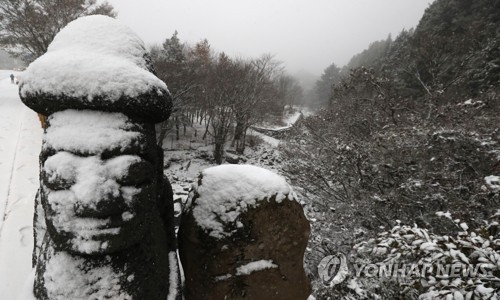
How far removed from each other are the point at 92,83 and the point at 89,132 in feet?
1.18

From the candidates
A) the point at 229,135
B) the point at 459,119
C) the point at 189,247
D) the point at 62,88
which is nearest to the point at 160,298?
the point at 189,247

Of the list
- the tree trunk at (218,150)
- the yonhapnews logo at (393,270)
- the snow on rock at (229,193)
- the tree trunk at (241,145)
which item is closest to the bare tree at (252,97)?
the tree trunk at (241,145)

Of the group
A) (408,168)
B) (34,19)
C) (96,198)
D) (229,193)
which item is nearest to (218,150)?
(34,19)

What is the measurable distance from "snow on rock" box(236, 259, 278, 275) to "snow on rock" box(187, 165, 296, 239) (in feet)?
1.41

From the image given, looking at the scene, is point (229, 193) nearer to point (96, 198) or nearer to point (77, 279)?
point (96, 198)

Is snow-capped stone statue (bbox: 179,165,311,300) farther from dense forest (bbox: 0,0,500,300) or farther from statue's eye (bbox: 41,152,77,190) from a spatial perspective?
statue's eye (bbox: 41,152,77,190)

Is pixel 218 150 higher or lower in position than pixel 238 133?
lower

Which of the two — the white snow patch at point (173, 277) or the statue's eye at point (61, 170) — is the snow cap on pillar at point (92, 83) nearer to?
the statue's eye at point (61, 170)

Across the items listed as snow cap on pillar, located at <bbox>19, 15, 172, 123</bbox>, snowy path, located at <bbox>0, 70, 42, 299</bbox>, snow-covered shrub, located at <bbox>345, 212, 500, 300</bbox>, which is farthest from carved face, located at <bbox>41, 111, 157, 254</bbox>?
snow-covered shrub, located at <bbox>345, 212, 500, 300</bbox>

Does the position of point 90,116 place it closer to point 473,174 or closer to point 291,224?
point 291,224

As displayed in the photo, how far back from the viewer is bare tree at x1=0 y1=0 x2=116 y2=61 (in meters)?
13.1

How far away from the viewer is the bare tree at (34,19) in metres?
13.1

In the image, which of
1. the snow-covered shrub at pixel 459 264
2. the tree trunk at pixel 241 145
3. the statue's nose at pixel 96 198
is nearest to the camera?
the statue's nose at pixel 96 198

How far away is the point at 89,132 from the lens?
6.50ft
